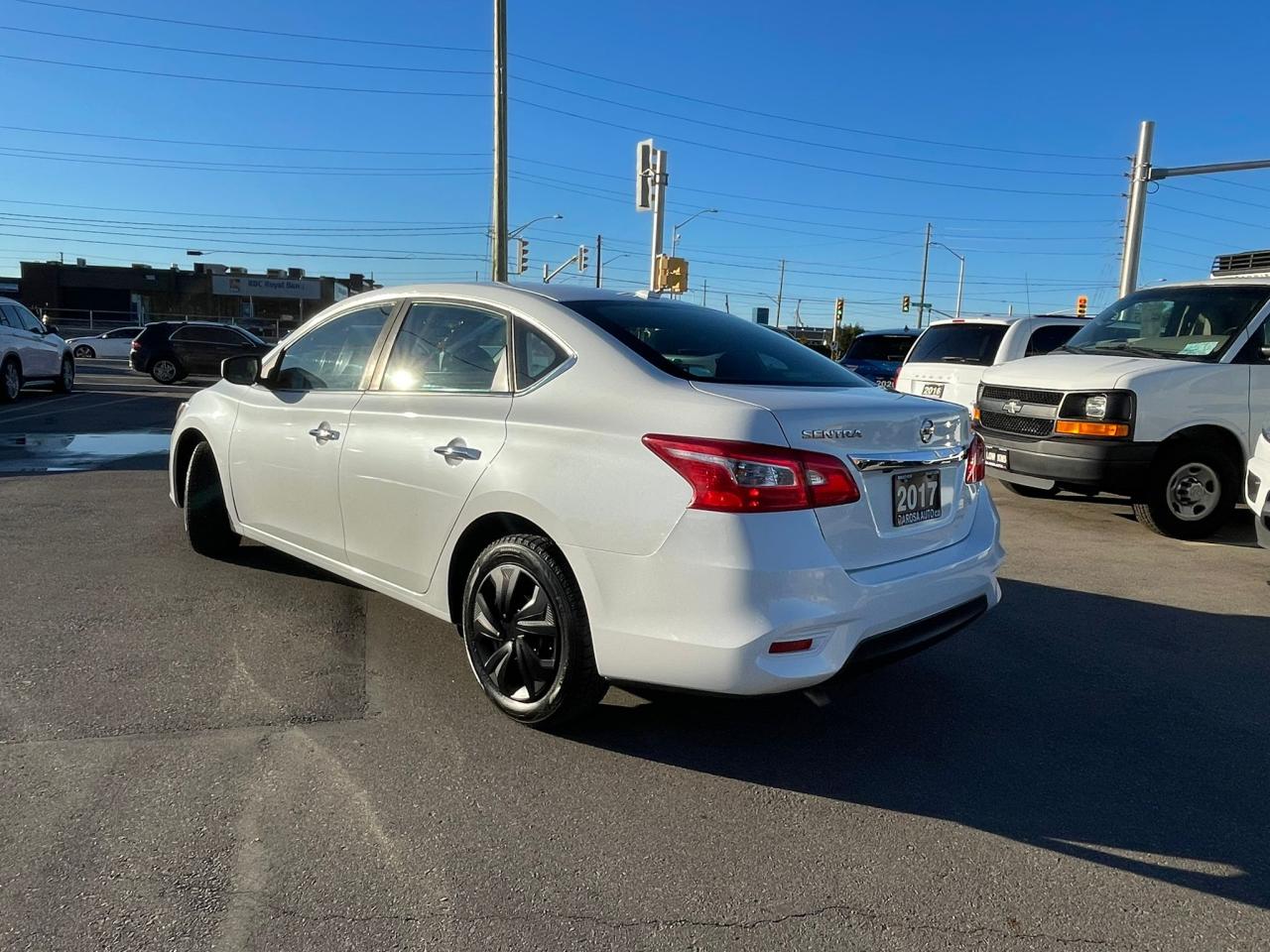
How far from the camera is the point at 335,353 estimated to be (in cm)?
453

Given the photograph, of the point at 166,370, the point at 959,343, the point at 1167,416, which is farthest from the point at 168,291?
the point at 1167,416

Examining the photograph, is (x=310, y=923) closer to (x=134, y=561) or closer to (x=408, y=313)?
(x=408, y=313)

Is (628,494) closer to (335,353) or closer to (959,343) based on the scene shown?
(335,353)

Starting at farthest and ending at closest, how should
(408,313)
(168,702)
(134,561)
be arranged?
(134,561), (408,313), (168,702)

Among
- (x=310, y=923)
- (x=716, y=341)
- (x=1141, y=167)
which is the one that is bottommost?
(x=310, y=923)

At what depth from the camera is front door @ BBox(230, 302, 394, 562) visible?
4.20m

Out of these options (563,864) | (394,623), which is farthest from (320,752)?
(394,623)

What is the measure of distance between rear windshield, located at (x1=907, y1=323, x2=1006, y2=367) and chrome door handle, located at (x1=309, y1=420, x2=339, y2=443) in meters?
7.83

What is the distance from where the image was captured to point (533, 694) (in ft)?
10.8

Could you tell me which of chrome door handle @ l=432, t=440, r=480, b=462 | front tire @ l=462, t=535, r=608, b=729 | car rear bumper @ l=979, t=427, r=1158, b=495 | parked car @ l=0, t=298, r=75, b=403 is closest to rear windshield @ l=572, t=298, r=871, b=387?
chrome door handle @ l=432, t=440, r=480, b=462

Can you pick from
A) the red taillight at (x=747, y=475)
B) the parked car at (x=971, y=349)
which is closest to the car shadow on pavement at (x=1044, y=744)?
the red taillight at (x=747, y=475)

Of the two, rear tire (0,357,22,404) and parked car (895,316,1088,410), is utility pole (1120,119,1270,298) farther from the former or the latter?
rear tire (0,357,22,404)

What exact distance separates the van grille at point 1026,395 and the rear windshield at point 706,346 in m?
4.05

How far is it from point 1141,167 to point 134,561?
24.0 m
